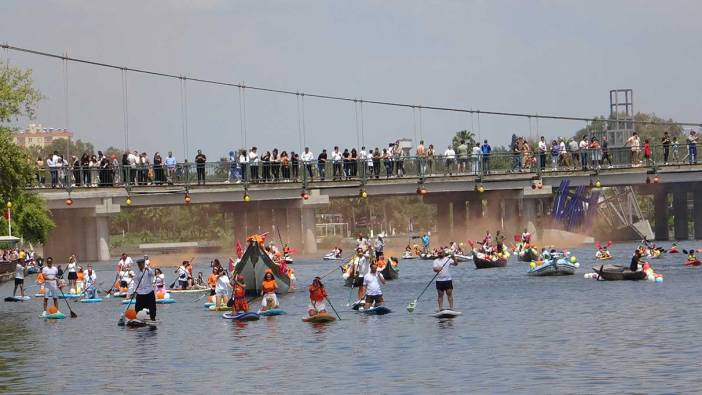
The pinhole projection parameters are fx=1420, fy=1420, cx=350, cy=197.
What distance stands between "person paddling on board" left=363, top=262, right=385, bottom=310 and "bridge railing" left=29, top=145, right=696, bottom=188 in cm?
4465

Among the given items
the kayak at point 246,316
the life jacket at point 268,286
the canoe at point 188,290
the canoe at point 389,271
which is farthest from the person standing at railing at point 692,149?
the kayak at point 246,316

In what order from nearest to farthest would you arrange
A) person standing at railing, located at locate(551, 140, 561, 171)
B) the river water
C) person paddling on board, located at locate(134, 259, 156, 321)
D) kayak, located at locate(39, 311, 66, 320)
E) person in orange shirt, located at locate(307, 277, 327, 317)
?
the river water
person paddling on board, located at locate(134, 259, 156, 321)
person in orange shirt, located at locate(307, 277, 327, 317)
kayak, located at locate(39, 311, 66, 320)
person standing at railing, located at locate(551, 140, 561, 171)

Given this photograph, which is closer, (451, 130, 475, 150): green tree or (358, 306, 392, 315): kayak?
(358, 306, 392, 315): kayak

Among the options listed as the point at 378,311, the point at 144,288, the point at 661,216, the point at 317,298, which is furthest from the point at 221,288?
the point at 661,216

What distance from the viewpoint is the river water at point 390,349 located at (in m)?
29.8

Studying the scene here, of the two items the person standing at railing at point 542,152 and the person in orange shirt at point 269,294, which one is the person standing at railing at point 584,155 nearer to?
the person standing at railing at point 542,152

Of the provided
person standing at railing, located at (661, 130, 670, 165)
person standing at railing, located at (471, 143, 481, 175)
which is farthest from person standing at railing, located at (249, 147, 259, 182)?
person standing at railing, located at (661, 130, 670, 165)

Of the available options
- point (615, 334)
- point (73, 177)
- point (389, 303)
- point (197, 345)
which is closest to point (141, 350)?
point (197, 345)

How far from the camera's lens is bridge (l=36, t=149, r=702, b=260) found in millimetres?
94000

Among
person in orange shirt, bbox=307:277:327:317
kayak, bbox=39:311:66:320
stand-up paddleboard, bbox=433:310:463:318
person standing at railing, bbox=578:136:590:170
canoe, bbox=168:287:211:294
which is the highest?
person standing at railing, bbox=578:136:590:170

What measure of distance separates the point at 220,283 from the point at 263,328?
26.3 feet

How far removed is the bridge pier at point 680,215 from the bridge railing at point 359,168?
27.5m

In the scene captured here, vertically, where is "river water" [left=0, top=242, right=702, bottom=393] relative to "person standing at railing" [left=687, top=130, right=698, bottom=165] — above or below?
below

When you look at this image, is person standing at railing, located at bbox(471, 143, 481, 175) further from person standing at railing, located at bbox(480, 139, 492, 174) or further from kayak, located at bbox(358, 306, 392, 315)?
kayak, located at bbox(358, 306, 392, 315)
